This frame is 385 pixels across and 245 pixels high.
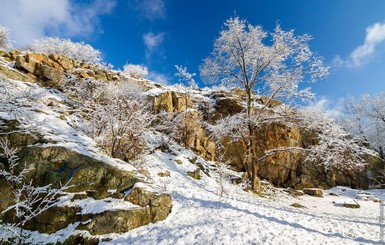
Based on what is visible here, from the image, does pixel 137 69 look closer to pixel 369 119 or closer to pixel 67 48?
pixel 67 48

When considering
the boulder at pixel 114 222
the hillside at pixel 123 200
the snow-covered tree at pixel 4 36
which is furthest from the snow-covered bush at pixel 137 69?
the boulder at pixel 114 222

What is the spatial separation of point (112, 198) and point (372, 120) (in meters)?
35.3

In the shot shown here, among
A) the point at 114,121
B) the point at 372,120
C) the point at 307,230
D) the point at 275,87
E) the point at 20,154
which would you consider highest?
the point at 372,120

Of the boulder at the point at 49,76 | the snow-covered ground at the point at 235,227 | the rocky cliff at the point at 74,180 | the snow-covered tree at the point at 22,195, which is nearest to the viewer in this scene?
the snow-covered tree at the point at 22,195

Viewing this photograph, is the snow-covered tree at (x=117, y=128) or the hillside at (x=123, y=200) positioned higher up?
the snow-covered tree at (x=117, y=128)

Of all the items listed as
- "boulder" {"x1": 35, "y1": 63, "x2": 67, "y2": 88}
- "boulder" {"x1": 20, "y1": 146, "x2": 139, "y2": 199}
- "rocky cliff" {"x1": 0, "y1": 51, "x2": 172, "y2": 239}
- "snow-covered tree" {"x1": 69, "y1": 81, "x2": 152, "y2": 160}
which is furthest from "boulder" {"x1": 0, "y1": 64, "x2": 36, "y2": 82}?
"boulder" {"x1": 20, "y1": 146, "x2": 139, "y2": 199}

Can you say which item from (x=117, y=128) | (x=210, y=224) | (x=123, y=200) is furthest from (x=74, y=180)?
(x=210, y=224)

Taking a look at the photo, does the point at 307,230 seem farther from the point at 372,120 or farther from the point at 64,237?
the point at 372,120

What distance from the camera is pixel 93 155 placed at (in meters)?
9.69

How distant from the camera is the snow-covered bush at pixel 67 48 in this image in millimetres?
39375

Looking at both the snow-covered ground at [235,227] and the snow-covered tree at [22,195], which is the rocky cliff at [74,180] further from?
the snow-covered ground at [235,227]

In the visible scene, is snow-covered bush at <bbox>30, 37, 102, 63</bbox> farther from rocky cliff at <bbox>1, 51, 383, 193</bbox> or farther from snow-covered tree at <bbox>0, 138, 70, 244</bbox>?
snow-covered tree at <bbox>0, 138, 70, 244</bbox>

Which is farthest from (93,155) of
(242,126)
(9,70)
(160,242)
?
(9,70)

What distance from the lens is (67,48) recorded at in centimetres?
4078
